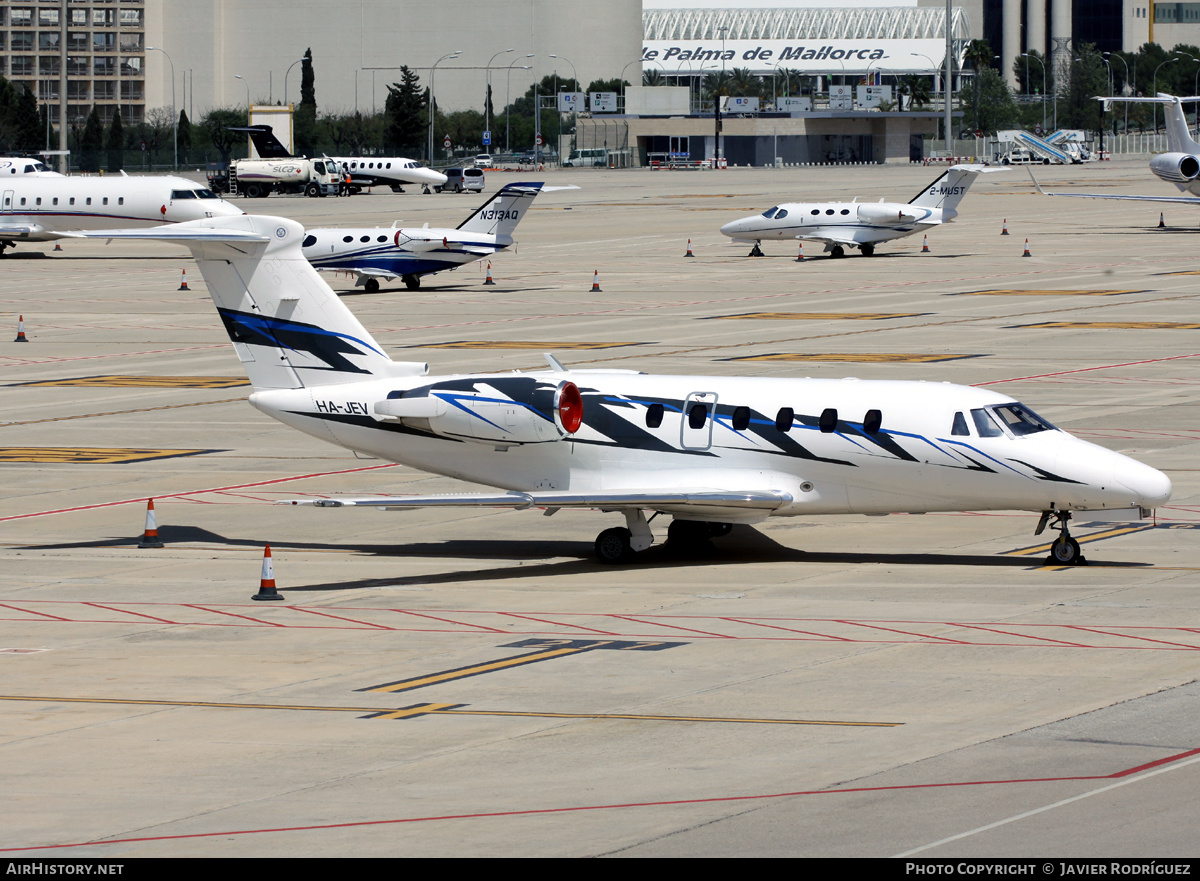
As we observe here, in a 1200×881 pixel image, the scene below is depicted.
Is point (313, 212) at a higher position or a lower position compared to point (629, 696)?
higher

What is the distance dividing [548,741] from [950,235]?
87943 mm

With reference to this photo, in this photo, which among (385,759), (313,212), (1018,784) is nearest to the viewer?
(1018,784)

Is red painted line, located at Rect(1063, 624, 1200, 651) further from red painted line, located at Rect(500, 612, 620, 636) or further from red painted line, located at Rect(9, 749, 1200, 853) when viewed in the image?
red painted line, located at Rect(500, 612, 620, 636)

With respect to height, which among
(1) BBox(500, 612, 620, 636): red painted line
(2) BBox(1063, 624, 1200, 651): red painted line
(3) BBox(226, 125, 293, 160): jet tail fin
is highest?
(3) BBox(226, 125, 293, 160): jet tail fin

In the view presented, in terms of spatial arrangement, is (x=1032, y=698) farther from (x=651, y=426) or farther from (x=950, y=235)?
(x=950, y=235)

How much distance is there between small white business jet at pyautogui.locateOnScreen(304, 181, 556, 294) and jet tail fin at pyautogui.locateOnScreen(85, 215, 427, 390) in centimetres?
4093

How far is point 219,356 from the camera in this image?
54031 millimetres

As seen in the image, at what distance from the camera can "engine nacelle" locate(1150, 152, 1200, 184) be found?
300ft

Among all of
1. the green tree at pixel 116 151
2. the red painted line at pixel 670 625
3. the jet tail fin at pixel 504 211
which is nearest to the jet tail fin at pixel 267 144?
the green tree at pixel 116 151

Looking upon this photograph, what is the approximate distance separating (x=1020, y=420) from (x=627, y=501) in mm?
5521

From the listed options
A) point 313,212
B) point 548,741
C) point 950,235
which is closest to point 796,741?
point 548,741

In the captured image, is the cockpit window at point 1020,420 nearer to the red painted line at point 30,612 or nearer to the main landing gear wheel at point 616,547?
the main landing gear wheel at point 616,547

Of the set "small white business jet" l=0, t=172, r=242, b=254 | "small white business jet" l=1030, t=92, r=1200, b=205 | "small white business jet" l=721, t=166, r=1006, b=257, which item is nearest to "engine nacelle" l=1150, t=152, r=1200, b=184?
"small white business jet" l=1030, t=92, r=1200, b=205

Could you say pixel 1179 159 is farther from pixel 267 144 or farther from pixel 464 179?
pixel 267 144
